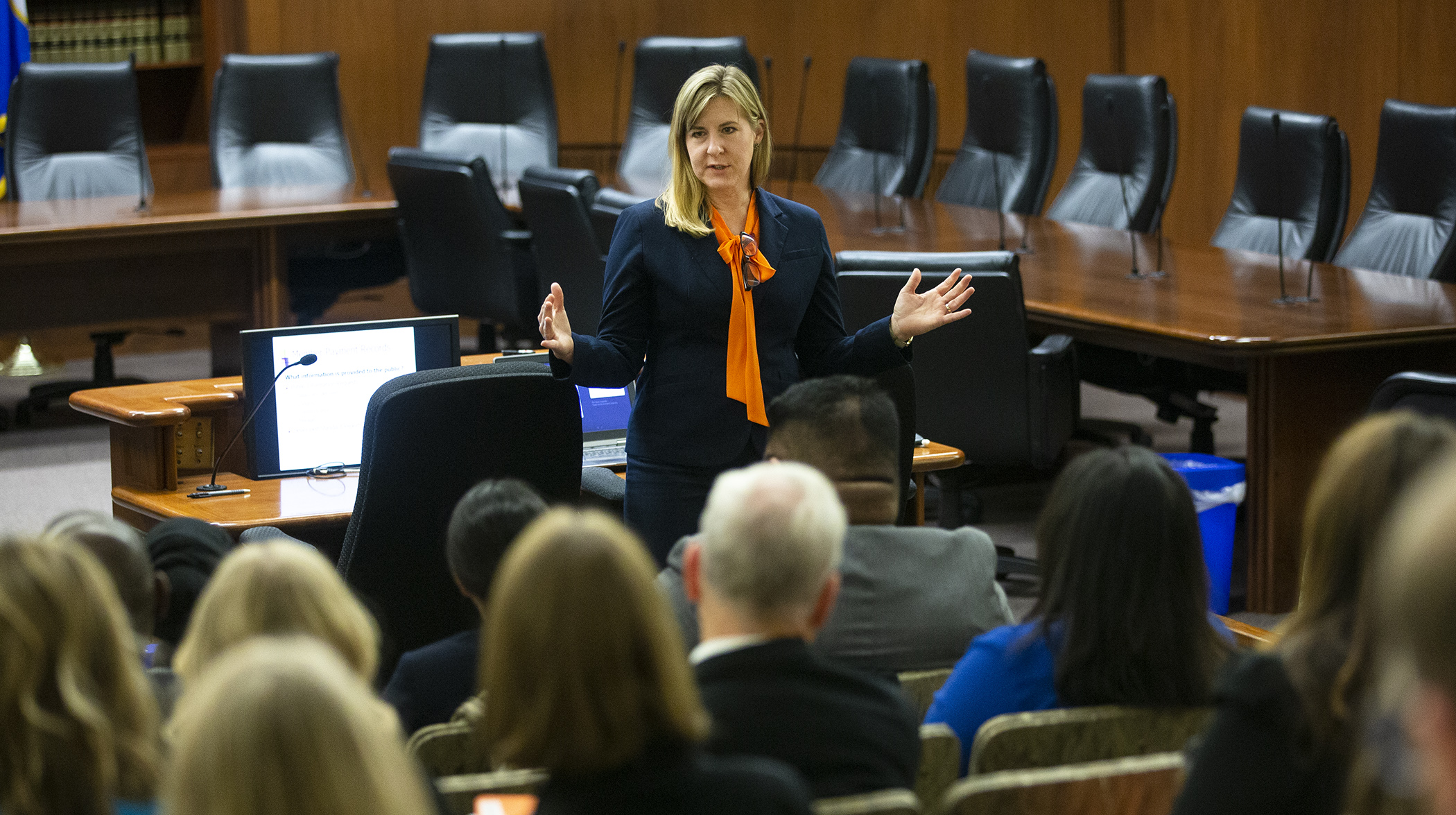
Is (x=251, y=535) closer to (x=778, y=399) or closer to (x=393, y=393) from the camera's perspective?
(x=393, y=393)

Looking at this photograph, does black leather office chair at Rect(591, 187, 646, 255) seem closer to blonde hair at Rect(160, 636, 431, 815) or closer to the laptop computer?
the laptop computer

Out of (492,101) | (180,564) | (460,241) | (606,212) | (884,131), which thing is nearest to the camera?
(180,564)

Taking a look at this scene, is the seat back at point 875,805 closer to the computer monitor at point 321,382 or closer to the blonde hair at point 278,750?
the blonde hair at point 278,750

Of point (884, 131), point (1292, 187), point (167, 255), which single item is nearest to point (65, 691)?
point (1292, 187)

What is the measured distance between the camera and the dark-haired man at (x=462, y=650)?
7.48 ft

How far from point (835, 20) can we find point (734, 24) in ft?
1.72

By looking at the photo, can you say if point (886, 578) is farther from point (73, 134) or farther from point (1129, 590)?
point (73, 134)

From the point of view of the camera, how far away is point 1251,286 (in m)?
4.96

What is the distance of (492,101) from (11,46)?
219 centimetres

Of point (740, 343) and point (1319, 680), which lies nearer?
point (1319, 680)

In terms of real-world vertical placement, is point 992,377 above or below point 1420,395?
below

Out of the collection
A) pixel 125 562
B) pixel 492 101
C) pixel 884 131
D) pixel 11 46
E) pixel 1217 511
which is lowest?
pixel 1217 511

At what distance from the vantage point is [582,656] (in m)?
1.35

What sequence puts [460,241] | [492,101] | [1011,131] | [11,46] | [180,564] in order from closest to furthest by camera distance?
[180,564], [460,241], [1011,131], [492,101], [11,46]
